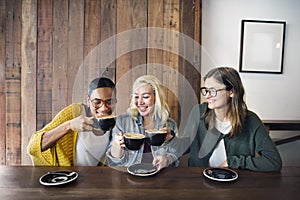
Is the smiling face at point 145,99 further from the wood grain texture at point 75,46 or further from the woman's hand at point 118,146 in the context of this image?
the wood grain texture at point 75,46

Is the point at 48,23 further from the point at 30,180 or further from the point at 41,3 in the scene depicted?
the point at 30,180

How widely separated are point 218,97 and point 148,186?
2.39 ft

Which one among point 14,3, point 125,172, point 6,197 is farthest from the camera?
point 14,3

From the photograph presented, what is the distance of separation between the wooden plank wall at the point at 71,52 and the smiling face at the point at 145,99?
0.42 meters

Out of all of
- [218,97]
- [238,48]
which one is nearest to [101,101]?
[218,97]

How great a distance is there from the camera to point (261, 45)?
230 cm

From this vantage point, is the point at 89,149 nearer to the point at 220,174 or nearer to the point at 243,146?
the point at 220,174

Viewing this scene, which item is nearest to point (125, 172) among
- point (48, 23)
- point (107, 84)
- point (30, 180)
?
point (30, 180)

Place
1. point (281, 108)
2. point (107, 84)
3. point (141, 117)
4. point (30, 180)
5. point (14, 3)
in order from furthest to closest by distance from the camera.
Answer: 1. point (281, 108)
2. point (14, 3)
3. point (141, 117)
4. point (107, 84)
5. point (30, 180)

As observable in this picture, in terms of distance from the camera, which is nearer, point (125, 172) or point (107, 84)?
point (125, 172)

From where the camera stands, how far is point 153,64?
2094mm

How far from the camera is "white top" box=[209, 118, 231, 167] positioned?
1.58m

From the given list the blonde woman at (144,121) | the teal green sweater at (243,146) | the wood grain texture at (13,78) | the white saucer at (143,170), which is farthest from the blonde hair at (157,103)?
the wood grain texture at (13,78)

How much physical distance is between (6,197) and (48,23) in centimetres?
145
